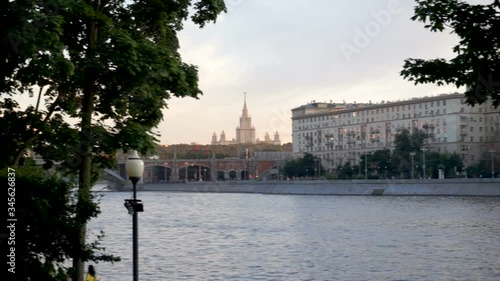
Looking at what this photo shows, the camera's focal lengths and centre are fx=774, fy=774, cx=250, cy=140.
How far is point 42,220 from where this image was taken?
14.9m

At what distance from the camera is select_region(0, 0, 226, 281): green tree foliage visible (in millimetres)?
16750

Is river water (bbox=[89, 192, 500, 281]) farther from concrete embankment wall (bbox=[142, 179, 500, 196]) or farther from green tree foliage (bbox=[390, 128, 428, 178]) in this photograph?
green tree foliage (bbox=[390, 128, 428, 178])

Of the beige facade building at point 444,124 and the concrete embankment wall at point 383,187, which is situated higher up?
the beige facade building at point 444,124

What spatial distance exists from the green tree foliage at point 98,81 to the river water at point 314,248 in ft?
11.7

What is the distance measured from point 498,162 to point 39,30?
140886 mm

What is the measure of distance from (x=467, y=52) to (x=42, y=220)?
8403 mm

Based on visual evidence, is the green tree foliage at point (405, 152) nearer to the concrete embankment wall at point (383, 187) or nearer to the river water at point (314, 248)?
the concrete embankment wall at point (383, 187)

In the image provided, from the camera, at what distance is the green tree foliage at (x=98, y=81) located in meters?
16.8

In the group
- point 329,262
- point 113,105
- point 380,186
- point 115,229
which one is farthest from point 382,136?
point 113,105

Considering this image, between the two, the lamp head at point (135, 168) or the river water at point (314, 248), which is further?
the river water at point (314, 248)

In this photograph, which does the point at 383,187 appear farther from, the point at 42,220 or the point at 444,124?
the point at 42,220

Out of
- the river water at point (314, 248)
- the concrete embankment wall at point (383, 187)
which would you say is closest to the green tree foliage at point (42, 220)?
the river water at point (314, 248)

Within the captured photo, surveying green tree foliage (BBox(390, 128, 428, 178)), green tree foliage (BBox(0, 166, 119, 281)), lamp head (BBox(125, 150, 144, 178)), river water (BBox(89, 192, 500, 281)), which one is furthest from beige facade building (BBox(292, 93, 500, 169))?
green tree foliage (BBox(0, 166, 119, 281))

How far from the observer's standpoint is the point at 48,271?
15.8 meters
